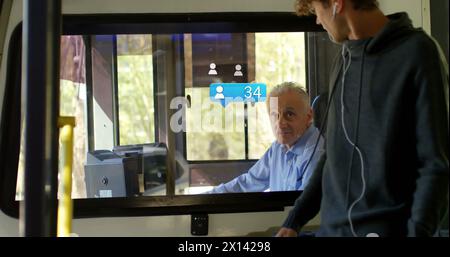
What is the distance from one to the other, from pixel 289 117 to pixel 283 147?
136 mm

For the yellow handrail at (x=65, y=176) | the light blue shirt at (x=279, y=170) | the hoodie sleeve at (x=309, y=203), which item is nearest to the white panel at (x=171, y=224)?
the light blue shirt at (x=279, y=170)

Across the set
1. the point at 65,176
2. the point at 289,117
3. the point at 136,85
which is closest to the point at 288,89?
the point at 289,117

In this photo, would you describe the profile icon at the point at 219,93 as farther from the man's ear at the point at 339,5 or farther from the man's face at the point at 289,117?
the man's ear at the point at 339,5

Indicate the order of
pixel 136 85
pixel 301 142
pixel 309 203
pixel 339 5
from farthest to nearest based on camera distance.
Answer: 1. pixel 136 85
2. pixel 301 142
3. pixel 309 203
4. pixel 339 5

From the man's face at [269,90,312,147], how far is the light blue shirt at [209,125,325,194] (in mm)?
43

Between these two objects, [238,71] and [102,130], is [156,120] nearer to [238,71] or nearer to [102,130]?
[102,130]

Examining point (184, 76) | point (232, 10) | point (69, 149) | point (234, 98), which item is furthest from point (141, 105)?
point (69, 149)

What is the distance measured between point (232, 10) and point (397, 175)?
1221 mm

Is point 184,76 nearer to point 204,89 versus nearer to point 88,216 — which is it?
point 204,89

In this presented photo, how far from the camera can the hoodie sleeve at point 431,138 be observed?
939 millimetres

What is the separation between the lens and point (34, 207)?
906mm

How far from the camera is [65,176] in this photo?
978 mm

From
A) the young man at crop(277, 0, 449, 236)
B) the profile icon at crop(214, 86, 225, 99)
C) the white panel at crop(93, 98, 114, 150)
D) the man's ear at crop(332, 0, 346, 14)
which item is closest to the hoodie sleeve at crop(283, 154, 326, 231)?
the young man at crop(277, 0, 449, 236)
